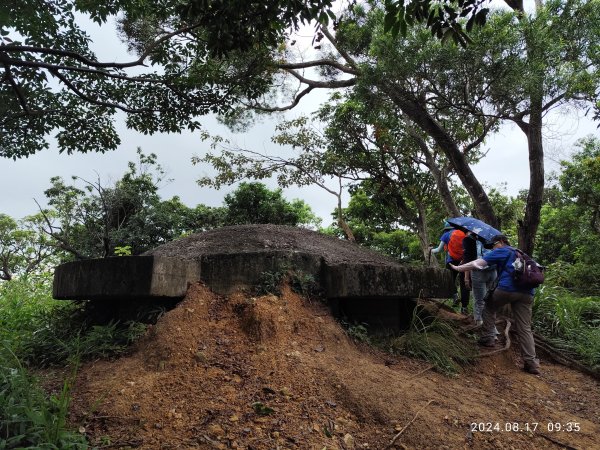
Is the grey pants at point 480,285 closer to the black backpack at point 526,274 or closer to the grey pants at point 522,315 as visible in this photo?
the grey pants at point 522,315

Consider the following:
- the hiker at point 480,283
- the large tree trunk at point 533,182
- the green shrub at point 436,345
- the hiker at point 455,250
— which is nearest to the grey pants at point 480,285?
the hiker at point 480,283

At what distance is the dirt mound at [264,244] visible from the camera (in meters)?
4.48

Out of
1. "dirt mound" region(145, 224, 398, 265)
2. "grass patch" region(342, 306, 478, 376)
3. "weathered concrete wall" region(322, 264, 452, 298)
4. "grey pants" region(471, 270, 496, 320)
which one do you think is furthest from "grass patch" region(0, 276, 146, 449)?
"grey pants" region(471, 270, 496, 320)

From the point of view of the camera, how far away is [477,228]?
17.4ft

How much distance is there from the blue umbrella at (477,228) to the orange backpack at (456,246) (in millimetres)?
350

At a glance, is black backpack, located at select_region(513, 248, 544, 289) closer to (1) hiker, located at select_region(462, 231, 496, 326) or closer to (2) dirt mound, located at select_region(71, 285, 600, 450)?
(1) hiker, located at select_region(462, 231, 496, 326)

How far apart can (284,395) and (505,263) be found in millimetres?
2930

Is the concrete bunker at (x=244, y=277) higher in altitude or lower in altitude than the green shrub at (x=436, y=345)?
higher

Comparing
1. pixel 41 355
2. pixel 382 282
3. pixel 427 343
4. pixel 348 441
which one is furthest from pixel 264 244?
pixel 348 441

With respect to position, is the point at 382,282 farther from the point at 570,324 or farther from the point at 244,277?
the point at 570,324

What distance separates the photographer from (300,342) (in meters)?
3.56

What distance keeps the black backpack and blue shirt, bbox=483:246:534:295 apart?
→ 5 cm

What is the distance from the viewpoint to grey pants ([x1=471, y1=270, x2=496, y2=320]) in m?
5.05

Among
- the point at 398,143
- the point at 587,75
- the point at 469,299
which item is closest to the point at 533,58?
the point at 587,75
